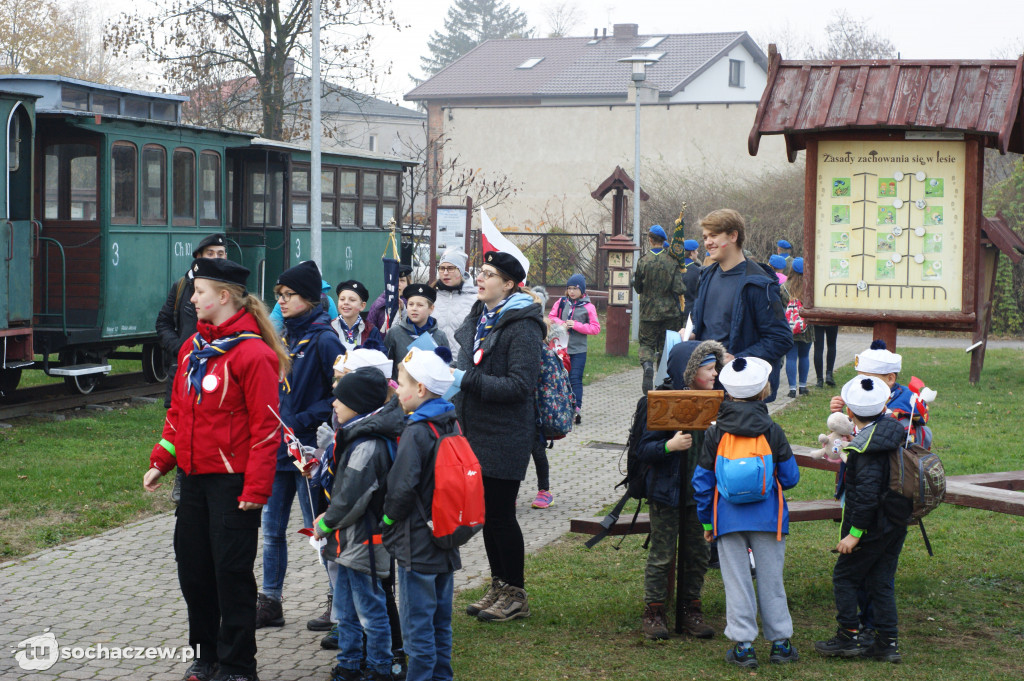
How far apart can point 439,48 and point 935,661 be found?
284 ft

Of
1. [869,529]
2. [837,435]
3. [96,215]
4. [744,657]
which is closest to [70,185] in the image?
[96,215]

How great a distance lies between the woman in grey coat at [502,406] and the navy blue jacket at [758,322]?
3.11 ft

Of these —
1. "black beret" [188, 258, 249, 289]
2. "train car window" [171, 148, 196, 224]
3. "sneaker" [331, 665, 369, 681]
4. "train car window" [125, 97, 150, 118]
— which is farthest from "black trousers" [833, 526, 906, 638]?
"train car window" [125, 97, 150, 118]

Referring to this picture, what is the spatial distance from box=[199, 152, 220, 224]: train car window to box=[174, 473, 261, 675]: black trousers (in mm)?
11488

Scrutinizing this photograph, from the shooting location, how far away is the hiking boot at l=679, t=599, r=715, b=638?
5.80m

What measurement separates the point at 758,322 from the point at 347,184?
48.5ft

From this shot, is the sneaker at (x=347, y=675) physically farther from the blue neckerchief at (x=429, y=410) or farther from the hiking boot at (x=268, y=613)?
the blue neckerchief at (x=429, y=410)

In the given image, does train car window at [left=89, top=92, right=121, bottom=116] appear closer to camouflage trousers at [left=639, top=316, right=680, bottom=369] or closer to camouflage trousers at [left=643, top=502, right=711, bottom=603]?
camouflage trousers at [left=639, top=316, right=680, bottom=369]

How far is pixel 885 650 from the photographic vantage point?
18.1ft

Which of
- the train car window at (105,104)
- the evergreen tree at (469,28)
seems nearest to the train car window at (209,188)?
the train car window at (105,104)

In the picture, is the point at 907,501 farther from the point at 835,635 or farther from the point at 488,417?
the point at 488,417

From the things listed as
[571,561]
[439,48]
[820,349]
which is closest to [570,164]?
[820,349]

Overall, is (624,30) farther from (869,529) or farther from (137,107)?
(869,529)

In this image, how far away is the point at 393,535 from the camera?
486 centimetres
